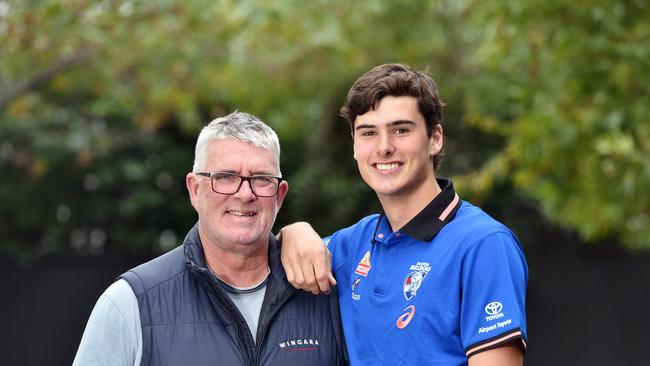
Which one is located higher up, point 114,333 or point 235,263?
point 235,263

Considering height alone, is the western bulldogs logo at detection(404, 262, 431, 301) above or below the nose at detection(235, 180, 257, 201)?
below

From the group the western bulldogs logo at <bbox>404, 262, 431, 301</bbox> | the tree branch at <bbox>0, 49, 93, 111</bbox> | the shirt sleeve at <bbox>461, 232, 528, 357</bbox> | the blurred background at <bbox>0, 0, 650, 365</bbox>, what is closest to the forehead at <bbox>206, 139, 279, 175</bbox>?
the western bulldogs logo at <bbox>404, 262, 431, 301</bbox>

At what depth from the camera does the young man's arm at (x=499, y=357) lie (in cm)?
308

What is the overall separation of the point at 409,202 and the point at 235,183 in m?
0.62

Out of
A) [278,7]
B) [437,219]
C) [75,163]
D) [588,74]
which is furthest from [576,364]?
[437,219]

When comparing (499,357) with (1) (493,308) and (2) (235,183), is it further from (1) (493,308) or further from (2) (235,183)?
(2) (235,183)

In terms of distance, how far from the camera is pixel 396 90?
3.49 metres

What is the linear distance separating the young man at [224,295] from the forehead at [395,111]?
0.40 m

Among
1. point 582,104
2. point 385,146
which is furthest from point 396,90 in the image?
point 582,104

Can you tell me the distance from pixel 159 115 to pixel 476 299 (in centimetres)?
801

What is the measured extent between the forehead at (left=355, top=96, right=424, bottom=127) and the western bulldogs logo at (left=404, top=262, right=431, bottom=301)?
519mm

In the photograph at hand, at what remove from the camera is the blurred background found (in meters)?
7.09

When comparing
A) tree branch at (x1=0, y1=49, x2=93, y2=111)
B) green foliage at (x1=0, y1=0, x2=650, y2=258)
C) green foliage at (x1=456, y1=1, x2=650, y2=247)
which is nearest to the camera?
green foliage at (x1=456, y1=1, x2=650, y2=247)

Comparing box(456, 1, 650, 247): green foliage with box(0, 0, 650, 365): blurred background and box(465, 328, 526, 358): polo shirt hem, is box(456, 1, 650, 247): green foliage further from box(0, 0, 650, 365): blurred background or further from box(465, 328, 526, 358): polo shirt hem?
box(465, 328, 526, 358): polo shirt hem
